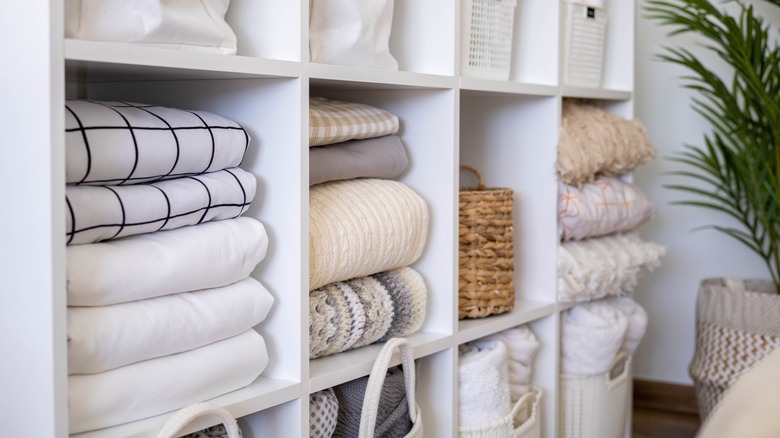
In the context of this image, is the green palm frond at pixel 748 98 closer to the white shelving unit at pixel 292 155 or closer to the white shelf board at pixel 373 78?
the white shelving unit at pixel 292 155

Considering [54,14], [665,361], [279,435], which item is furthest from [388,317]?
[665,361]

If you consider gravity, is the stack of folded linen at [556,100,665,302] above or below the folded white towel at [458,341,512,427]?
above

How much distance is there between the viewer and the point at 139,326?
101 centimetres

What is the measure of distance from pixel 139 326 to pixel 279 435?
0.32 meters

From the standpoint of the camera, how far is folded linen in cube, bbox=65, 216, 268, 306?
3.17 feet

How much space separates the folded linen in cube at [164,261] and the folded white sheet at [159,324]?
0.04 ft

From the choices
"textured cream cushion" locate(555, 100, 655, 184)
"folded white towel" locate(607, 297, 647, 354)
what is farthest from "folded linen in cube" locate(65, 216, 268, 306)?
"folded white towel" locate(607, 297, 647, 354)

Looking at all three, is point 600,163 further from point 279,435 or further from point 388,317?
point 279,435

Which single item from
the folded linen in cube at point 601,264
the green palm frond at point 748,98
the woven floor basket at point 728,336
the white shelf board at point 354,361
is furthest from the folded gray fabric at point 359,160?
the woven floor basket at point 728,336

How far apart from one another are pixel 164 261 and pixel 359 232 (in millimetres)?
380

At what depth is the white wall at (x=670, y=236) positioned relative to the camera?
2.87 metres

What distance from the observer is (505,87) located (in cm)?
169

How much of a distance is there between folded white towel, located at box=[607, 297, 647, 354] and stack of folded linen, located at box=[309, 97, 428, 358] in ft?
2.67

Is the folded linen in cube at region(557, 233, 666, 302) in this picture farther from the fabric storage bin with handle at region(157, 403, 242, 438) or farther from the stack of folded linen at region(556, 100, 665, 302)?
the fabric storage bin with handle at region(157, 403, 242, 438)
